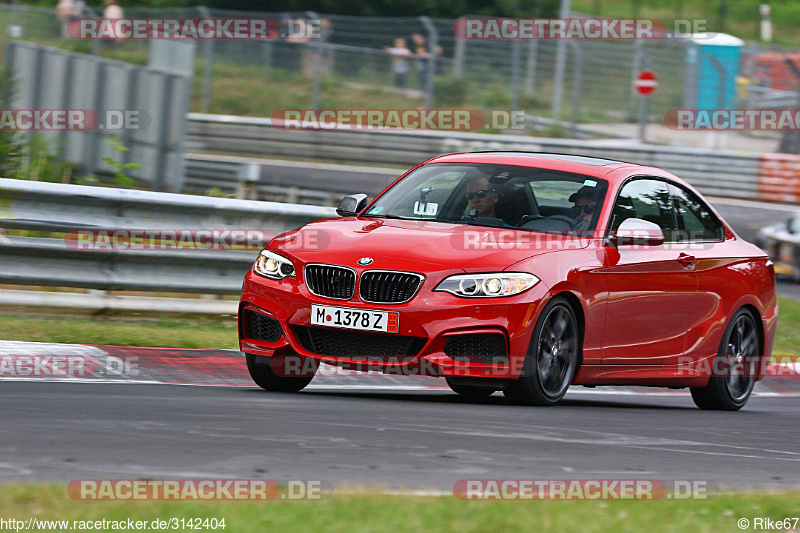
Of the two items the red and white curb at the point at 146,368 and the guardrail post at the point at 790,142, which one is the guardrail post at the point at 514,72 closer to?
the guardrail post at the point at 790,142

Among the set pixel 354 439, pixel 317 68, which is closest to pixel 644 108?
pixel 317 68

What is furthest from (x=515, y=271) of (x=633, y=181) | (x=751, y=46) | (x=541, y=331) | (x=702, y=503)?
(x=751, y=46)

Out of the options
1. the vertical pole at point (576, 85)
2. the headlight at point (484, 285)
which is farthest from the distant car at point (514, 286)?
the vertical pole at point (576, 85)

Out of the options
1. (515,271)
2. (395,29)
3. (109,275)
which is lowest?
(109,275)

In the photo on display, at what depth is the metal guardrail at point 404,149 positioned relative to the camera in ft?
81.9

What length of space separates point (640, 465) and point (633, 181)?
133 inches

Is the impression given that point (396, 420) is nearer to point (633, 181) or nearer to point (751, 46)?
point (633, 181)

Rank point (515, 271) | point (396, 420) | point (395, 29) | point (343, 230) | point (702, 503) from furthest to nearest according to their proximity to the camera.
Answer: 1. point (395, 29)
2. point (343, 230)
3. point (515, 271)
4. point (396, 420)
5. point (702, 503)

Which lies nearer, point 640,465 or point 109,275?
point 640,465

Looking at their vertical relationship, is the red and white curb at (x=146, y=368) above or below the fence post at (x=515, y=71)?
below

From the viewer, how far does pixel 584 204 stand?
8523mm

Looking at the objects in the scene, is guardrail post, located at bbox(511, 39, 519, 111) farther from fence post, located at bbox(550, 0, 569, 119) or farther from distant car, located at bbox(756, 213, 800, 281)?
distant car, located at bbox(756, 213, 800, 281)

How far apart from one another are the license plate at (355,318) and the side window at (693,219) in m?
2.67

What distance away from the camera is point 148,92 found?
1886 centimetres
